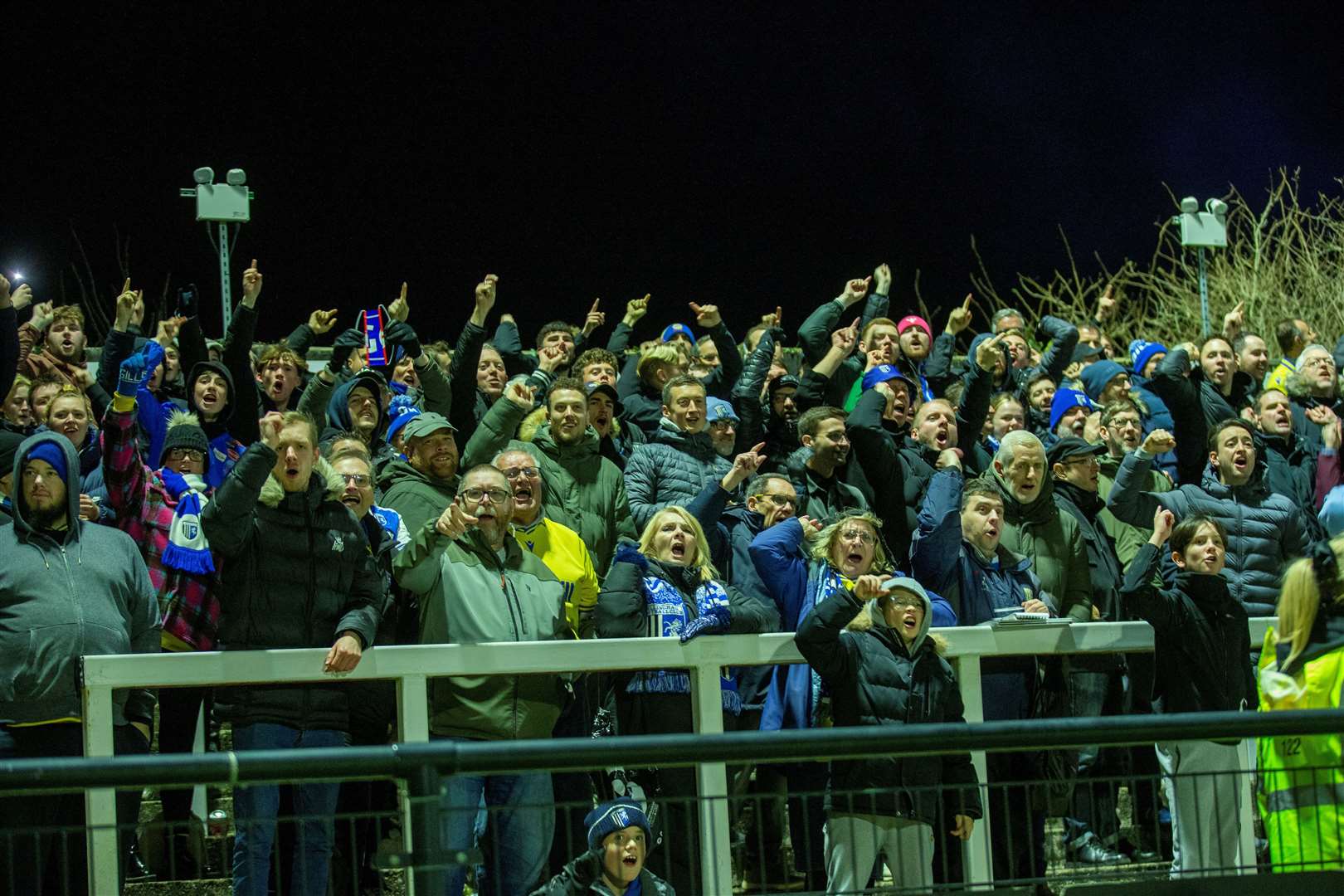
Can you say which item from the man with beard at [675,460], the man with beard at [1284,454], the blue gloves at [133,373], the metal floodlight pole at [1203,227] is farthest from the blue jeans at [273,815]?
the metal floodlight pole at [1203,227]

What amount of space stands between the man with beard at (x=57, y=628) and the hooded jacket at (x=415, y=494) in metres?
1.40

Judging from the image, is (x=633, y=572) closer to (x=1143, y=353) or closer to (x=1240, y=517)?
(x=1240, y=517)

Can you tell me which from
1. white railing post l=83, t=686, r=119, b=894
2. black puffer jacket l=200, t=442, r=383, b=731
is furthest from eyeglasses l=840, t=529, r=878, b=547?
white railing post l=83, t=686, r=119, b=894

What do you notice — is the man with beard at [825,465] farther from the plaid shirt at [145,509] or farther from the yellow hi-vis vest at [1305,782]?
the yellow hi-vis vest at [1305,782]

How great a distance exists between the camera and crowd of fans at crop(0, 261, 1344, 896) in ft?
20.0

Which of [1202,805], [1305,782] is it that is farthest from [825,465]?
[1305,782]

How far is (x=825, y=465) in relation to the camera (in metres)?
8.66

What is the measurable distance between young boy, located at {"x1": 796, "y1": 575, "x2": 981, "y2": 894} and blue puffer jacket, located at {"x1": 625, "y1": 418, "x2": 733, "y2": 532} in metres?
2.08

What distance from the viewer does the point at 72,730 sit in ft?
20.1

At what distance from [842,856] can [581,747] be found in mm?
2289

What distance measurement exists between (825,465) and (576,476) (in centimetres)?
121

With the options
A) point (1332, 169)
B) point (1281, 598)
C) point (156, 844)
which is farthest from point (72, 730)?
point (1332, 169)

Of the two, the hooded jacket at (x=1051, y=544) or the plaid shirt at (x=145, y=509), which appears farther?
the hooded jacket at (x=1051, y=544)

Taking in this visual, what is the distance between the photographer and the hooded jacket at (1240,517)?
841 centimetres
